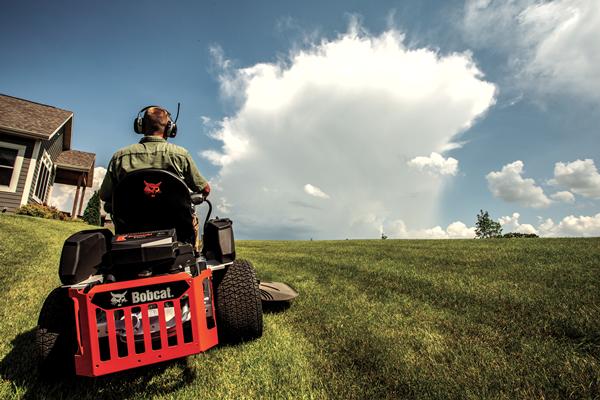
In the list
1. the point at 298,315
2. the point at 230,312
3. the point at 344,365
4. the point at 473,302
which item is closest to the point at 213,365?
the point at 230,312

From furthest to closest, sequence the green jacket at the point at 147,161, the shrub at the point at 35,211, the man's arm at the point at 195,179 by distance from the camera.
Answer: the shrub at the point at 35,211
the man's arm at the point at 195,179
the green jacket at the point at 147,161

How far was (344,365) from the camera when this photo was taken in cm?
271

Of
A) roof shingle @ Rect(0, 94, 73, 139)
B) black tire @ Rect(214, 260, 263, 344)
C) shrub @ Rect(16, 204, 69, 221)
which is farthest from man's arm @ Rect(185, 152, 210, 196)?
roof shingle @ Rect(0, 94, 73, 139)

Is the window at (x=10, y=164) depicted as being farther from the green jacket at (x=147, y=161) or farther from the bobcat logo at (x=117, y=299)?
the bobcat logo at (x=117, y=299)

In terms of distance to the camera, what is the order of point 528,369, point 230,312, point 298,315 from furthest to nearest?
1. point 298,315
2. point 230,312
3. point 528,369

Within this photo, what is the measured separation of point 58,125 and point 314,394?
19.7 metres

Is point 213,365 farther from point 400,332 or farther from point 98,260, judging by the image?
point 400,332

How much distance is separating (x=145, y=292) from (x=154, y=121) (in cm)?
174

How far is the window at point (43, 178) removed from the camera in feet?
56.4

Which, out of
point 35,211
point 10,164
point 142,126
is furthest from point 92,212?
point 142,126

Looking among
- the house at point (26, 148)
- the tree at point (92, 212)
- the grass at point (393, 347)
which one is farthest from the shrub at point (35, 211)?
the grass at point (393, 347)

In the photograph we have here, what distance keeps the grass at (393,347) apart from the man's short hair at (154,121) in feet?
7.00

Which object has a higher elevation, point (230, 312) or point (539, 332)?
point (230, 312)

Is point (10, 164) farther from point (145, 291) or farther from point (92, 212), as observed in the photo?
point (145, 291)
